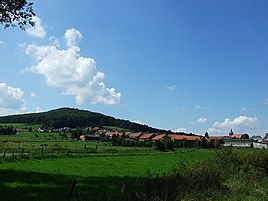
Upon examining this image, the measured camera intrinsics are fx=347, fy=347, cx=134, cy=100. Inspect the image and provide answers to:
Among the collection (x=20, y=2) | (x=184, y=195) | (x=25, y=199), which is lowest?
(x=25, y=199)

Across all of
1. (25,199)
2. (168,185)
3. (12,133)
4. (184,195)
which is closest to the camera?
(184,195)

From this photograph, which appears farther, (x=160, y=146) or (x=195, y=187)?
(x=160, y=146)

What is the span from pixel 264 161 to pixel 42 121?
174m

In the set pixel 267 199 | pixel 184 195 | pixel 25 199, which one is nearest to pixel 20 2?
pixel 25 199

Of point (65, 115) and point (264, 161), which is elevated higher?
point (65, 115)

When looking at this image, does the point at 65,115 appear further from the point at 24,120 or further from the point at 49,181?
the point at 49,181

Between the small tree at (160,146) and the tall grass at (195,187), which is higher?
the small tree at (160,146)

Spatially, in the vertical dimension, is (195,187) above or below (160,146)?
below

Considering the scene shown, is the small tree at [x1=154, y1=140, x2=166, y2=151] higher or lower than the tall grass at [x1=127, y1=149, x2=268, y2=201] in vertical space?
higher

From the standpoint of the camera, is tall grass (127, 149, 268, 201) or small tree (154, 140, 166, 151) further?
small tree (154, 140, 166, 151)

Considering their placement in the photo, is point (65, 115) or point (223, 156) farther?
point (65, 115)

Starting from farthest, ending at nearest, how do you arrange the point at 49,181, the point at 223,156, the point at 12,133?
the point at 12,133 → the point at 223,156 → the point at 49,181

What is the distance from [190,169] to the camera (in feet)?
57.7

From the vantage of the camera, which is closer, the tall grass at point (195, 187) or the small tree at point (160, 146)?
the tall grass at point (195, 187)
